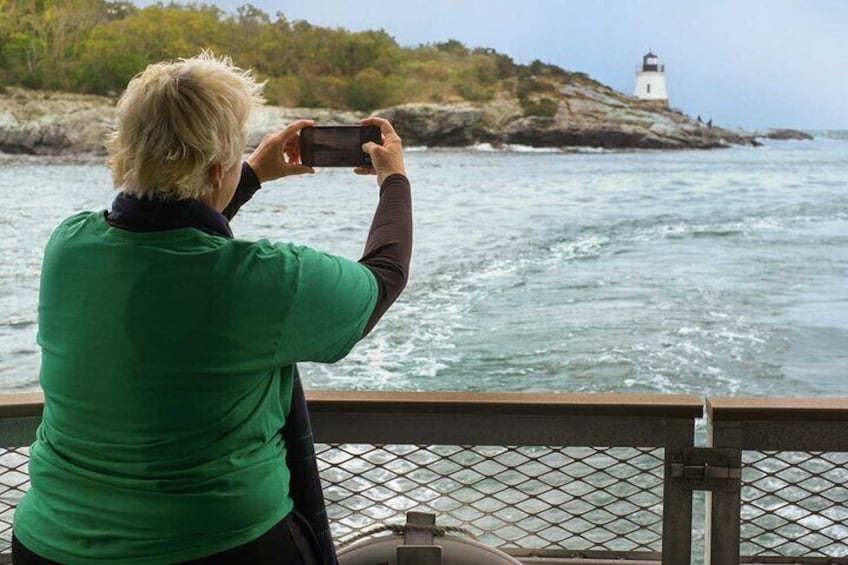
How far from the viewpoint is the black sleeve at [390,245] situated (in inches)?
30.0

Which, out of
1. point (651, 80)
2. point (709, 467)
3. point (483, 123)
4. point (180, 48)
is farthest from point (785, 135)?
point (709, 467)

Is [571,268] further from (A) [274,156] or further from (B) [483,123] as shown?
(A) [274,156]

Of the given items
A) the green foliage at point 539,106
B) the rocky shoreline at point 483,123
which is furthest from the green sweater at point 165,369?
the green foliage at point 539,106

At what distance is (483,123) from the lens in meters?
22.6

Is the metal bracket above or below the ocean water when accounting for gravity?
above

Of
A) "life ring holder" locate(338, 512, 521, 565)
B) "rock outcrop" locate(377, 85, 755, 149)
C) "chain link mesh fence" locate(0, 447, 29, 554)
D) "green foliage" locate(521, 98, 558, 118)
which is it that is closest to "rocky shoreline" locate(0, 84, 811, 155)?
"rock outcrop" locate(377, 85, 755, 149)

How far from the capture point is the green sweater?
67 cm

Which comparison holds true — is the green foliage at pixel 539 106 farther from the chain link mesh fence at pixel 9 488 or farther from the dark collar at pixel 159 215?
the dark collar at pixel 159 215

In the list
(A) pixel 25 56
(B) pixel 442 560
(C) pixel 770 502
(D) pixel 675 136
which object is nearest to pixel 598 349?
(C) pixel 770 502

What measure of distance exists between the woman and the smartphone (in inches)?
9.0

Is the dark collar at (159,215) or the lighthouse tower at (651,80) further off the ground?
the lighthouse tower at (651,80)

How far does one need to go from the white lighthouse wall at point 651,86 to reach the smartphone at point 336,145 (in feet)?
86.1

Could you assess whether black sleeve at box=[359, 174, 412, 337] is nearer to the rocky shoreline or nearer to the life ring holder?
the life ring holder

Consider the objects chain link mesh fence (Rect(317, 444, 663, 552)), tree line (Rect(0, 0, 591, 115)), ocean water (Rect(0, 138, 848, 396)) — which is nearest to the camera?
chain link mesh fence (Rect(317, 444, 663, 552))
